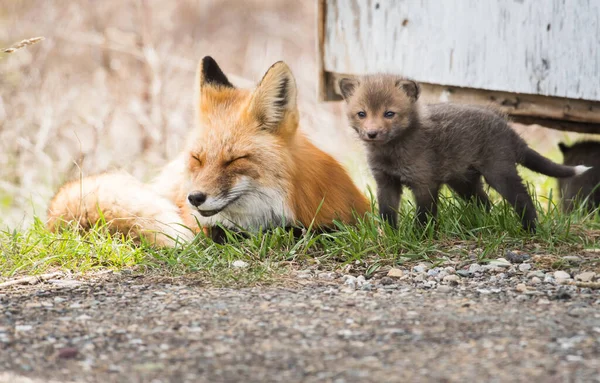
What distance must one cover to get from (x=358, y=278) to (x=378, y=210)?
97 centimetres

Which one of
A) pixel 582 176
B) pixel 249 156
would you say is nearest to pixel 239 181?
pixel 249 156

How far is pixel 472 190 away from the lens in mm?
5008

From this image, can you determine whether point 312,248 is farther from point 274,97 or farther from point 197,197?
point 274,97

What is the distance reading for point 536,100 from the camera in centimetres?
595

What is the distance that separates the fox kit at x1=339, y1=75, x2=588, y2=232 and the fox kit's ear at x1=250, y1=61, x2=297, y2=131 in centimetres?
40

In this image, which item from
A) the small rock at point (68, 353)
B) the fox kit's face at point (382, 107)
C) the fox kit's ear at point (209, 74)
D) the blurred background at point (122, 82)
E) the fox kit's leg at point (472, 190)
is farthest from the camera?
the blurred background at point (122, 82)

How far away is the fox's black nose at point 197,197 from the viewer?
4.25 meters

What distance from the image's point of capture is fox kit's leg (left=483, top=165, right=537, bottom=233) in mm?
4406

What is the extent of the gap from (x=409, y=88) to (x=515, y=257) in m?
1.21

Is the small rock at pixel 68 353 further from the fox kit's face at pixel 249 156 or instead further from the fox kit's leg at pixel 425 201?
the fox kit's leg at pixel 425 201

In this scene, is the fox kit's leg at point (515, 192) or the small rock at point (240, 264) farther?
the fox kit's leg at point (515, 192)

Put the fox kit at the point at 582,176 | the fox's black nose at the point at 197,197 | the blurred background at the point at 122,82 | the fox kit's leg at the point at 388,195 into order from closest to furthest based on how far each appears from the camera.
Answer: the fox's black nose at the point at 197,197
the fox kit's leg at the point at 388,195
the fox kit at the point at 582,176
the blurred background at the point at 122,82

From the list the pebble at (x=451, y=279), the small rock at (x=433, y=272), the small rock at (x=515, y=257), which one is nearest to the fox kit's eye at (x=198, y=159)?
the small rock at (x=433, y=272)

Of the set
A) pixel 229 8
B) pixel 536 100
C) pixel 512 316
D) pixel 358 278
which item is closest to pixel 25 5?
pixel 229 8
